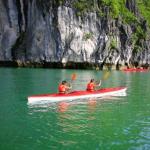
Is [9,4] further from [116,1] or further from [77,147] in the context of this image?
[77,147]

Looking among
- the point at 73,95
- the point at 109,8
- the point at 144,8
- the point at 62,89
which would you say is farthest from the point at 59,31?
the point at 62,89

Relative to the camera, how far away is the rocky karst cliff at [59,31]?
84062 mm

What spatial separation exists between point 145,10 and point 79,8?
126 ft

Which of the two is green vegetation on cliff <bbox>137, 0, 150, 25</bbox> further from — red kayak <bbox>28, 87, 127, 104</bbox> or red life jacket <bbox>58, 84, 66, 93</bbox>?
red life jacket <bbox>58, 84, 66, 93</bbox>

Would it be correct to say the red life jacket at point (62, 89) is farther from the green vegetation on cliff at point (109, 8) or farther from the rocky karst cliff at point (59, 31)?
the green vegetation on cliff at point (109, 8)

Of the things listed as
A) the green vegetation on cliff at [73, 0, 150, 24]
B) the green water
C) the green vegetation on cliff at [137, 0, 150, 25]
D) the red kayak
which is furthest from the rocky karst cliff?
the green water

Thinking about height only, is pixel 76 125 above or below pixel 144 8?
below

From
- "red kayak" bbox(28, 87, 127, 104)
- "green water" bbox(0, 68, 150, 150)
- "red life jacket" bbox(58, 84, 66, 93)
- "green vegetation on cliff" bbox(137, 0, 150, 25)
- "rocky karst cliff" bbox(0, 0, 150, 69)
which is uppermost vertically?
"green vegetation on cliff" bbox(137, 0, 150, 25)

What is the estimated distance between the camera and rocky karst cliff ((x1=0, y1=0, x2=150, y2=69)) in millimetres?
84062

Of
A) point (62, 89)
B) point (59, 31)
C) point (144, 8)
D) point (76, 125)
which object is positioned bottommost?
point (76, 125)

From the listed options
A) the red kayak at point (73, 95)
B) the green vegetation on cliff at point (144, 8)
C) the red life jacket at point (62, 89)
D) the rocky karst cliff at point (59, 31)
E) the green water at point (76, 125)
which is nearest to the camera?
the green water at point (76, 125)

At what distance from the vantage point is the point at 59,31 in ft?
274

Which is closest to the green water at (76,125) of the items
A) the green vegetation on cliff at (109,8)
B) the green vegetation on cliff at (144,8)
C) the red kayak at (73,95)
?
Result: the red kayak at (73,95)

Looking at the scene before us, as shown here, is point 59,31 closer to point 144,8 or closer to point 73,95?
point 144,8
